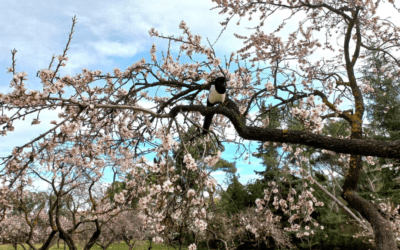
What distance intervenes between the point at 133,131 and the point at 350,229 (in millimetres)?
14277

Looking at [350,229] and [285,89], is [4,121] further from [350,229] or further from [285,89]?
[350,229]

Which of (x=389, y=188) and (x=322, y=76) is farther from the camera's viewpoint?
(x=389, y=188)

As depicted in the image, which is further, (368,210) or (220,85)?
(368,210)

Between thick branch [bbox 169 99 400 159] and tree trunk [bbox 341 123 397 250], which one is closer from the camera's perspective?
thick branch [bbox 169 99 400 159]

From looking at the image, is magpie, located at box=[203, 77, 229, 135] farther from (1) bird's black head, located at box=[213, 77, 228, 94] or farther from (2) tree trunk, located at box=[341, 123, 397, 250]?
(2) tree trunk, located at box=[341, 123, 397, 250]

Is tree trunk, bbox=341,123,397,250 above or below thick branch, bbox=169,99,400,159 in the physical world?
below

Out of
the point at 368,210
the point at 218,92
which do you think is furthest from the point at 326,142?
the point at 368,210

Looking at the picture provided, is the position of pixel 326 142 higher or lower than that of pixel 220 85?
lower

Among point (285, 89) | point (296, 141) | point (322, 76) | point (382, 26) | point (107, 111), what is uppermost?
A: point (382, 26)

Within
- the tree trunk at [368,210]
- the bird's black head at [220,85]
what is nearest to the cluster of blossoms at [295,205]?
the tree trunk at [368,210]

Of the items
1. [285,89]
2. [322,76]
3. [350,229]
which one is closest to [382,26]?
[322,76]

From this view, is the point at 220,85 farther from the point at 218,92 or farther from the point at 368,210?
the point at 368,210

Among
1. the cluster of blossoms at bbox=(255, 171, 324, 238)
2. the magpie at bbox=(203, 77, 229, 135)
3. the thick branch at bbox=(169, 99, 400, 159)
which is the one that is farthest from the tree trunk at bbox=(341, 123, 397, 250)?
the magpie at bbox=(203, 77, 229, 135)

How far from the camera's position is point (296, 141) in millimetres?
3547
